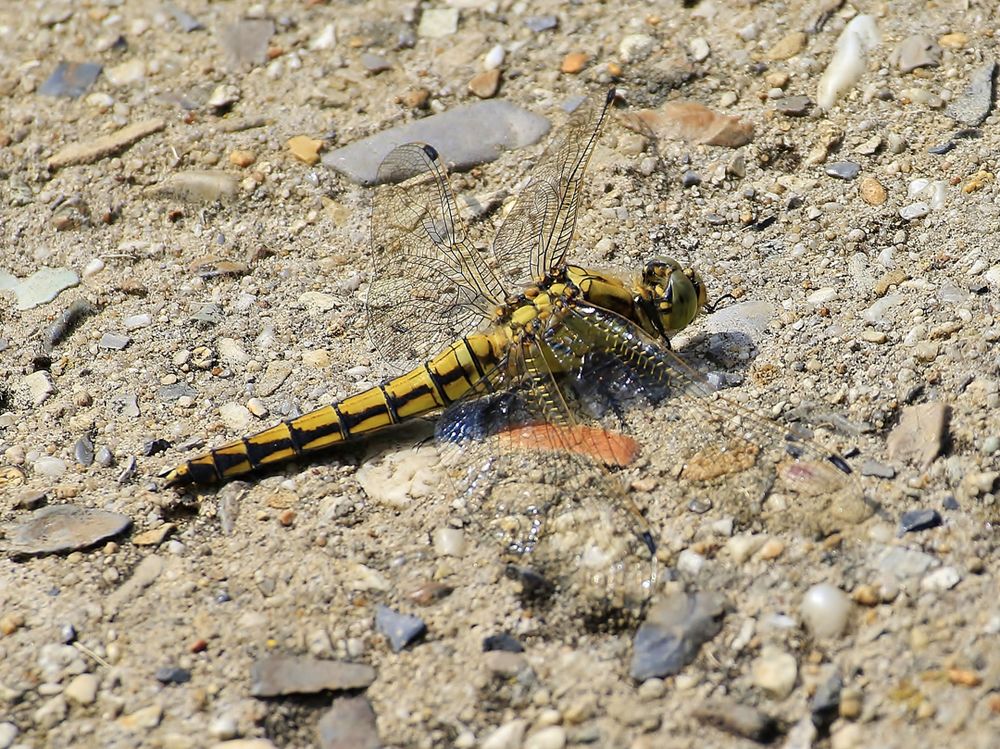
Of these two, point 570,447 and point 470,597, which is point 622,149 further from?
point 470,597

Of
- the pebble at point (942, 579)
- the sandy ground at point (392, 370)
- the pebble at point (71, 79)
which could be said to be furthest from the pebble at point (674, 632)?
the pebble at point (71, 79)

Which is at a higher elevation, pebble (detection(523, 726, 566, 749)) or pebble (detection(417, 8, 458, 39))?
pebble (detection(417, 8, 458, 39))

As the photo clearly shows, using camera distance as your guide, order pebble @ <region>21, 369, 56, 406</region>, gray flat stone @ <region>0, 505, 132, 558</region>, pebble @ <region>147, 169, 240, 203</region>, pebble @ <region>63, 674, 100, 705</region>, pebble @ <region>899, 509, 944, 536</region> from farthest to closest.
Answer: pebble @ <region>147, 169, 240, 203</region> < pebble @ <region>21, 369, 56, 406</region> < gray flat stone @ <region>0, 505, 132, 558</region> < pebble @ <region>899, 509, 944, 536</region> < pebble @ <region>63, 674, 100, 705</region>

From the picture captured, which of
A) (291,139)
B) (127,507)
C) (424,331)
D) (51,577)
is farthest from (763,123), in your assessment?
(51,577)

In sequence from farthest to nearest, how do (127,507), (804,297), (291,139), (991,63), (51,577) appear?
(291,139) → (991,63) → (804,297) → (127,507) → (51,577)

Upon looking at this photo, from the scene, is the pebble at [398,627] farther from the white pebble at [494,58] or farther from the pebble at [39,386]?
the white pebble at [494,58]

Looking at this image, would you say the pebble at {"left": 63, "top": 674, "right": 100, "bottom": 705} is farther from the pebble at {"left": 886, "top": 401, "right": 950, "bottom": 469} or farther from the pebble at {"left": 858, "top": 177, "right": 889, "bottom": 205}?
the pebble at {"left": 858, "top": 177, "right": 889, "bottom": 205}

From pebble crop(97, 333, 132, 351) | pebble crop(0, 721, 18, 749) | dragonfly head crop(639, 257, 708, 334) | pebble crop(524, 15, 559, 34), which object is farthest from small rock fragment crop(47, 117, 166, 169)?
pebble crop(0, 721, 18, 749)
